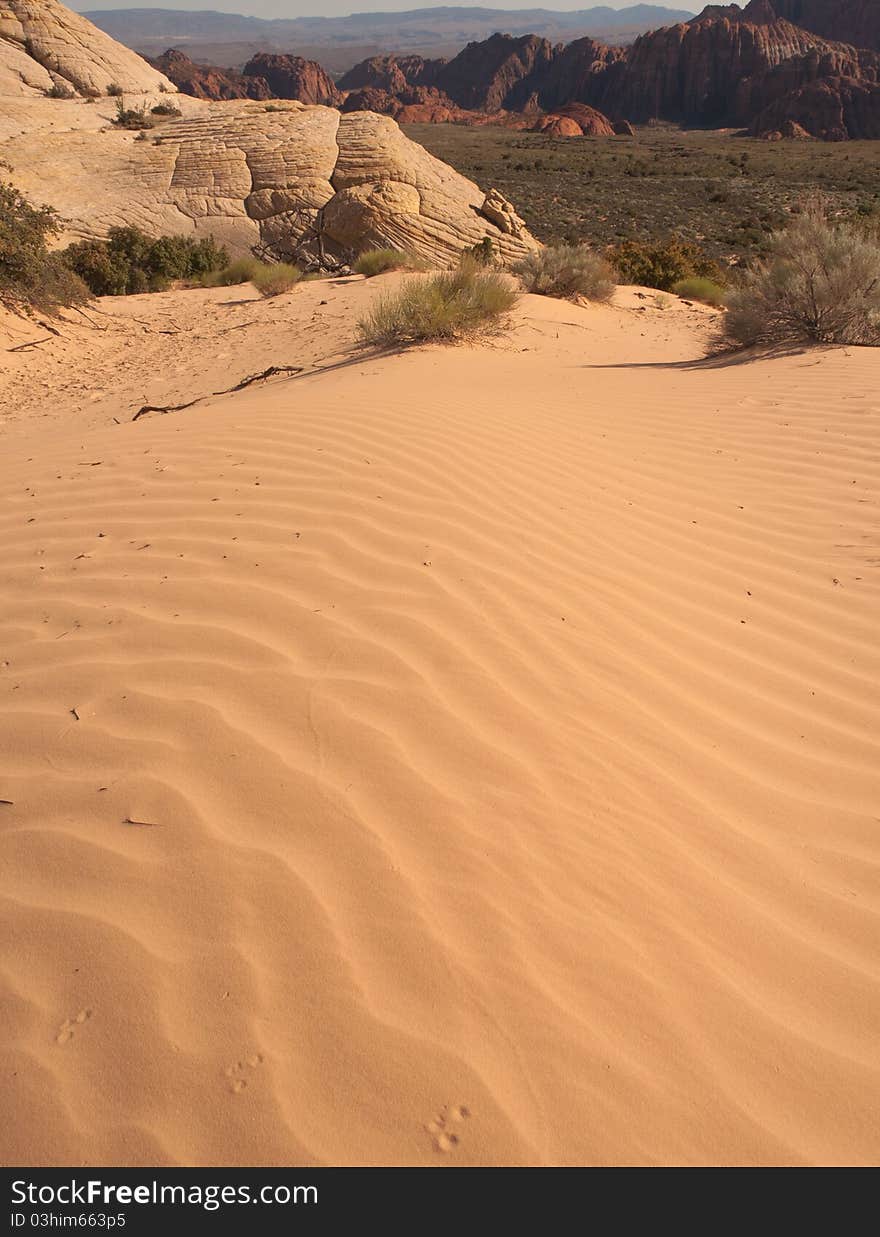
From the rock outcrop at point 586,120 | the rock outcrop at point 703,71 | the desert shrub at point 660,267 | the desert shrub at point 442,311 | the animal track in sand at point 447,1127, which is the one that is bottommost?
the animal track in sand at point 447,1127

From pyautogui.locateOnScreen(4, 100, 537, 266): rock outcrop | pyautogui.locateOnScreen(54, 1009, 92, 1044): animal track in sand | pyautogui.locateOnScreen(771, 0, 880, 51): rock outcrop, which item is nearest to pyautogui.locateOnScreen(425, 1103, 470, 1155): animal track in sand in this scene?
pyautogui.locateOnScreen(54, 1009, 92, 1044): animal track in sand

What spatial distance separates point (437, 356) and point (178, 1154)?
7522 mm

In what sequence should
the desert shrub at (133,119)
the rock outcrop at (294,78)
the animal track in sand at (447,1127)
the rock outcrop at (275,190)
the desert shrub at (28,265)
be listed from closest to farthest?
1. the animal track in sand at (447,1127)
2. the desert shrub at (28,265)
3. the rock outcrop at (275,190)
4. the desert shrub at (133,119)
5. the rock outcrop at (294,78)

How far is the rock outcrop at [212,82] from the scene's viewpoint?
8200cm

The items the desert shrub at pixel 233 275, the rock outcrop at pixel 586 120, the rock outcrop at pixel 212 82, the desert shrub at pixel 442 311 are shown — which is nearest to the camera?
the desert shrub at pixel 442 311

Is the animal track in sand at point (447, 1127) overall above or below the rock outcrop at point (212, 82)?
below

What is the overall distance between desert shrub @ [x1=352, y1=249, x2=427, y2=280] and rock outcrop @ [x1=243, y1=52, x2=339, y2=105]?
297ft

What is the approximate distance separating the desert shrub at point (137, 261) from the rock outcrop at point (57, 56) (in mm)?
8398

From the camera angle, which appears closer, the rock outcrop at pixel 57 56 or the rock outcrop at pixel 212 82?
the rock outcrop at pixel 57 56

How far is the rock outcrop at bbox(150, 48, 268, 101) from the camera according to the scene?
82.0 m

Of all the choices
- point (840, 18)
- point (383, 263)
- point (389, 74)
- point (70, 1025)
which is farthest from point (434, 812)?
point (389, 74)

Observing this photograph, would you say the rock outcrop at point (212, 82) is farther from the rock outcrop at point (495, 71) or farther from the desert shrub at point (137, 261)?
the desert shrub at point (137, 261)

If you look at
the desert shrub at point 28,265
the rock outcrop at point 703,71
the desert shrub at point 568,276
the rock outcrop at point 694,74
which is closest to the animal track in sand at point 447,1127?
the desert shrub at point 28,265

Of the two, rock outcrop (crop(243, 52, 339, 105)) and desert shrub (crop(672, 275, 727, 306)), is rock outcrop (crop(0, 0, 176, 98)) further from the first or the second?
rock outcrop (crop(243, 52, 339, 105))
